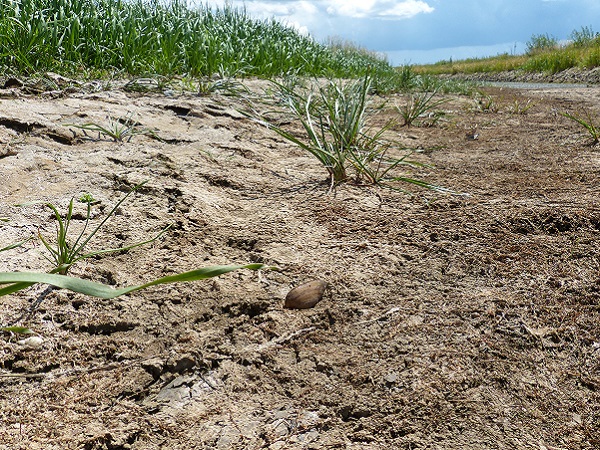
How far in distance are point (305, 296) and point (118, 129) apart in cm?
133

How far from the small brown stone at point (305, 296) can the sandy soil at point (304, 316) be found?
0.06 ft

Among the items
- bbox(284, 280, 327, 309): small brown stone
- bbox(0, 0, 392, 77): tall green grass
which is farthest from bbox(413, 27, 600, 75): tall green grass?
bbox(284, 280, 327, 309): small brown stone

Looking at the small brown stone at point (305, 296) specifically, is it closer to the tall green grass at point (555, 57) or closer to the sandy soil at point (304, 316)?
the sandy soil at point (304, 316)

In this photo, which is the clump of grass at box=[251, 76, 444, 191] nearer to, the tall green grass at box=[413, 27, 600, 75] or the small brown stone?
the small brown stone

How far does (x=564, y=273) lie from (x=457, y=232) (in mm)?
287

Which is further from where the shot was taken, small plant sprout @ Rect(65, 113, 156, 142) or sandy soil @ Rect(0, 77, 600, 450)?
small plant sprout @ Rect(65, 113, 156, 142)

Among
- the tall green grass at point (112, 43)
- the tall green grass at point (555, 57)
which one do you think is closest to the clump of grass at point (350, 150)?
the tall green grass at point (112, 43)

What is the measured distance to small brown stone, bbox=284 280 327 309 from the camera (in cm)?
109

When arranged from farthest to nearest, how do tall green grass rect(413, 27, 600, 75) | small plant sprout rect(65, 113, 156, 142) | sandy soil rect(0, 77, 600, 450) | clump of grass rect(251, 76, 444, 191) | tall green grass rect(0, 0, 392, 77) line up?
1. tall green grass rect(413, 27, 600, 75)
2. tall green grass rect(0, 0, 392, 77)
3. small plant sprout rect(65, 113, 156, 142)
4. clump of grass rect(251, 76, 444, 191)
5. sandy soil rect(0, 77, 600, 450)

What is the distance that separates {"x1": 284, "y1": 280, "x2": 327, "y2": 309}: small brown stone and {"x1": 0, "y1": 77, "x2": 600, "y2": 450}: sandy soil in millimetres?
17

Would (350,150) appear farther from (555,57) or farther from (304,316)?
(555,57)

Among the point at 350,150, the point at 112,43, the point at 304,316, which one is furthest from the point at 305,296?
the point at 112,43

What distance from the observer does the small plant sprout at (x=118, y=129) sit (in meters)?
1.97

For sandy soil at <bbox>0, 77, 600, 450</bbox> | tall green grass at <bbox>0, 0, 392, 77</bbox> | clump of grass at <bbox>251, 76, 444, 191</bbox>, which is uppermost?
tall green grass at <bbox>0, 0, 392, 77</bbox>
